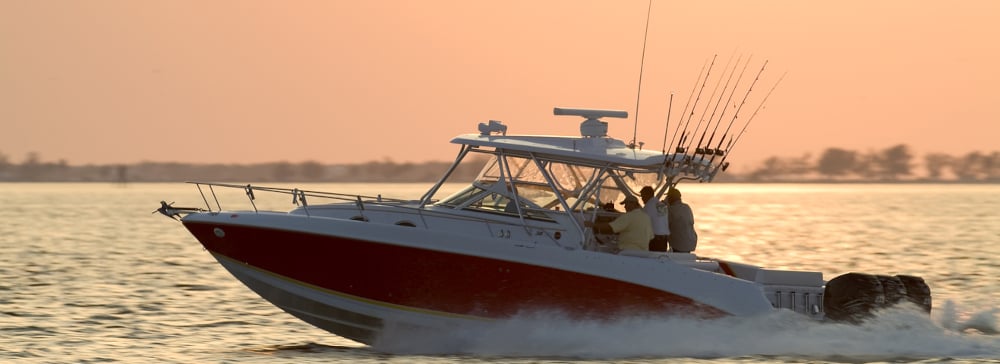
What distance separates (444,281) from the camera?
14.5 meters

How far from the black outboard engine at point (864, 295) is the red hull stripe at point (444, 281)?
4.30 ft

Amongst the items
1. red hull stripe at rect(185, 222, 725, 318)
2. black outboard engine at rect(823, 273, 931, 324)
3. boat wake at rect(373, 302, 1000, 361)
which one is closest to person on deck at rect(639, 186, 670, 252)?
red hull stripe at rect(185, 222, 725, 318)

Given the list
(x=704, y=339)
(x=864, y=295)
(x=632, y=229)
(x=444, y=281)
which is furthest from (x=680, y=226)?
(x=444, y=281)

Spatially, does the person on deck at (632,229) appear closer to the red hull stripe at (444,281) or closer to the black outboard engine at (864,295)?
the red hull stripe at (444,281)

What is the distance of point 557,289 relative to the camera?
1438 centimetres

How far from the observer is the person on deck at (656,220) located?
1518 centimetres

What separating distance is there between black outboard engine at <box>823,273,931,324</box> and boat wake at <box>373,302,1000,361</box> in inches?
4.1

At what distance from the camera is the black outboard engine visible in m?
14.9

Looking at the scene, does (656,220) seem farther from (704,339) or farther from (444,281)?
(444,281)

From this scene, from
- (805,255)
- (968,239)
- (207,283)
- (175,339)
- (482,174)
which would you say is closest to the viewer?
(482,174)

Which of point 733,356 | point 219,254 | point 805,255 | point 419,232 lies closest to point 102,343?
point 219,254

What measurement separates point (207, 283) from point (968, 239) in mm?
28580

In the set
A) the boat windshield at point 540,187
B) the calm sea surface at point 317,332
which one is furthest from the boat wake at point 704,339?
the boat windshield at point 540,187

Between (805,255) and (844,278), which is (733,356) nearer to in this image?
(844,278)
